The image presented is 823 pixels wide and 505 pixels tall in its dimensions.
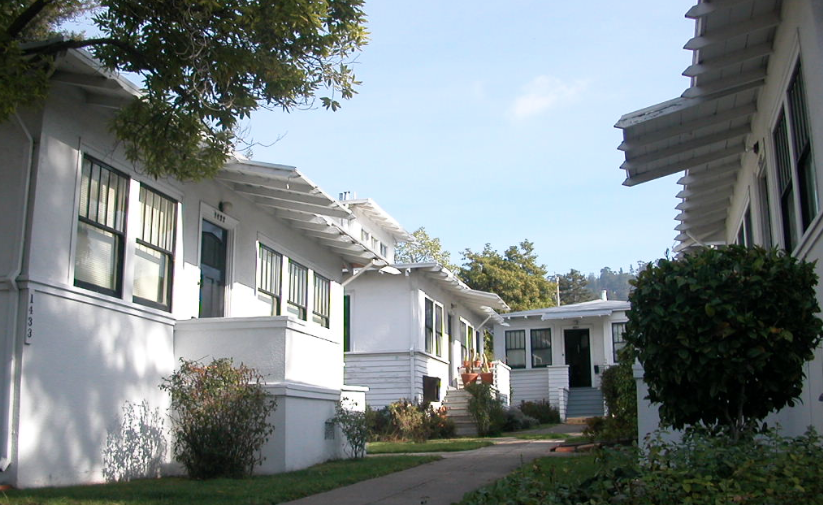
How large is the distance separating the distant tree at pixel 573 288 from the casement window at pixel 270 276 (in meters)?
73.9

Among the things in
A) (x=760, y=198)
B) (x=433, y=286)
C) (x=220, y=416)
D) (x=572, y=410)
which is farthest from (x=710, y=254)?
(x=572, y=410)

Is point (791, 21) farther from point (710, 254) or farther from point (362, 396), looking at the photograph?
point (362, 396)

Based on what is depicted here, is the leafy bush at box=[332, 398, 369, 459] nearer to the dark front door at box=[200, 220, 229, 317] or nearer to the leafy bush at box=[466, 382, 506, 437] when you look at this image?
the dark front door at box=[200, 220, 229, 317]

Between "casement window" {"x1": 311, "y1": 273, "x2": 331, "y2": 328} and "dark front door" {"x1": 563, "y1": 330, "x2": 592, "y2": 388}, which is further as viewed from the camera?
"dark front door" {"x1": 563, "y1": 330, "x2": 592, "y2": 388}

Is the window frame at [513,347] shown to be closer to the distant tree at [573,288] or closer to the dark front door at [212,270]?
the dark front door at [212,270]

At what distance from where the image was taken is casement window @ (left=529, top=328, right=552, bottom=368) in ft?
108

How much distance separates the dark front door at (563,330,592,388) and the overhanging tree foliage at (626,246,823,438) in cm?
2598

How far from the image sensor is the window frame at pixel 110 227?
966 centimetres

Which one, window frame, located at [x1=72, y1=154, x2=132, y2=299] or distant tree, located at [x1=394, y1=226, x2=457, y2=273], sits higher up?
distant tree, located at [x1=394, y1=226, x2=457, y2=273]

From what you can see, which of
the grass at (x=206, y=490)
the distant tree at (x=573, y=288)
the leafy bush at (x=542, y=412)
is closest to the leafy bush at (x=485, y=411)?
the leafy bush at (x=542, y=412)

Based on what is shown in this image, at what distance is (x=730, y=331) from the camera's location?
20.8 ft

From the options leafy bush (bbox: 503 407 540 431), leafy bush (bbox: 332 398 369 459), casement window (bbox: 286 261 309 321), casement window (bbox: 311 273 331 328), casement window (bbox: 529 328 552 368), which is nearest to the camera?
leafy bush (bbox: 332 398 369 459)

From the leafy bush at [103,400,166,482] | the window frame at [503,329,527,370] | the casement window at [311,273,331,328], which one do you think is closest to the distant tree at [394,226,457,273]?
the window frame at [503,329,527,370]

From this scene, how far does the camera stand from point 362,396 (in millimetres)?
15250
